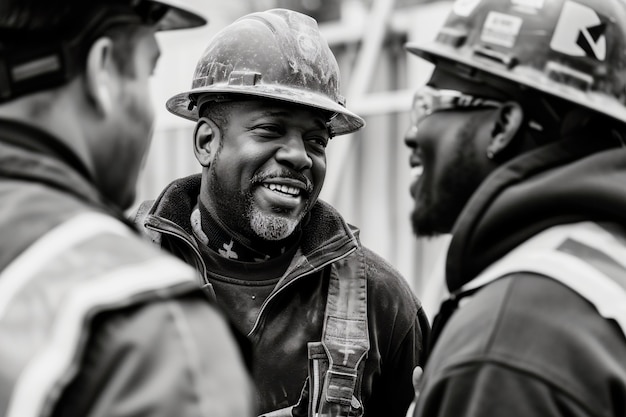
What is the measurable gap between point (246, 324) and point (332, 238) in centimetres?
49

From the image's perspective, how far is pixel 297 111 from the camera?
4.00 meters

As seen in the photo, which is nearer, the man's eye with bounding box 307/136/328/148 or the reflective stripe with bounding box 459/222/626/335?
the reflective stripe with bounding box 459/222/626/335

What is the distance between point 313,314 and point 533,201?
1.63 meters

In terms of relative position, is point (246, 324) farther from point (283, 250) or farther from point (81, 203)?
point (81, 203)

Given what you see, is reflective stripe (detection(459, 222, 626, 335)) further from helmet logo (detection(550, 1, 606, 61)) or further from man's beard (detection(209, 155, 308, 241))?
man's beard (detection(209, 155, 308, 241))

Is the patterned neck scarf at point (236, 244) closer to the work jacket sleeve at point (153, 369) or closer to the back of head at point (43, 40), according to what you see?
the back of head at point (43, 40)

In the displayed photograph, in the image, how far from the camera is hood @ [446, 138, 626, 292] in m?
2.38

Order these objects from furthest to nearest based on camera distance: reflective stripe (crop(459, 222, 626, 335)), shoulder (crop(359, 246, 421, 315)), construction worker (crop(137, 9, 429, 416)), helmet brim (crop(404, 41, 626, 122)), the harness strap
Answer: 1. shoulder (crop(359, 246, 421, 315))
2. construction worker (crop(137, 9, 429, 416))
3. the harness strap
4. helmet brim (crop(404, 41, 626, 122))
5. reflective stripe (crop(459, 222, 626, 335))

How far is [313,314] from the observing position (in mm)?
3863

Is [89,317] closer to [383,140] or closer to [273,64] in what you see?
[273,64]

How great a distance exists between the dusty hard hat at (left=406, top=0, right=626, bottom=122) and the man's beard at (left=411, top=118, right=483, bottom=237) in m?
0.20

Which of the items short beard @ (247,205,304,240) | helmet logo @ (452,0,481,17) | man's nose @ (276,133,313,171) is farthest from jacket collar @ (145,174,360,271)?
helmet logo @ (452,0,481,17)

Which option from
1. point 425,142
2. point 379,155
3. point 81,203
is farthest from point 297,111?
point 379,155

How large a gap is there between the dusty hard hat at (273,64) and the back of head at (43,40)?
1895mm
